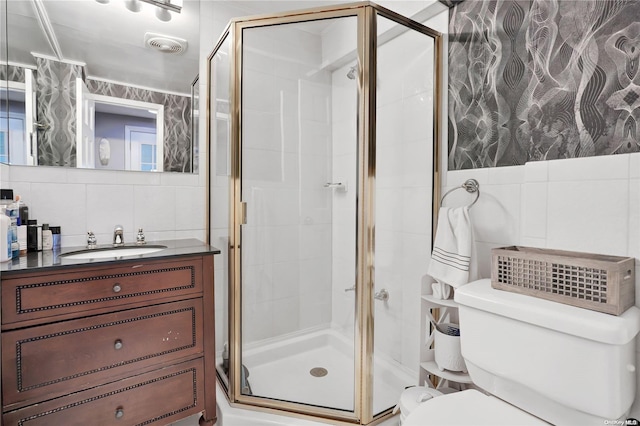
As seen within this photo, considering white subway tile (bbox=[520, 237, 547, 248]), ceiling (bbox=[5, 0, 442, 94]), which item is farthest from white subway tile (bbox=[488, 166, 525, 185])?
ceiling (bbox=[5, 0, 442, 94])

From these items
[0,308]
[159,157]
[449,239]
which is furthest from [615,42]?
[0,308]

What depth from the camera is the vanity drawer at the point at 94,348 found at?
116 centimetres

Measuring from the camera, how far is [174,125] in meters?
1.95

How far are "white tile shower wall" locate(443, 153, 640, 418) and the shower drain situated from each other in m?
0.95

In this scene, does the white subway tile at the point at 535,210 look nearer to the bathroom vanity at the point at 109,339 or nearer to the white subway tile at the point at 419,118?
the white subway tile at the point at 419,118

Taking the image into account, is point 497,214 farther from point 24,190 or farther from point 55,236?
point 24,190

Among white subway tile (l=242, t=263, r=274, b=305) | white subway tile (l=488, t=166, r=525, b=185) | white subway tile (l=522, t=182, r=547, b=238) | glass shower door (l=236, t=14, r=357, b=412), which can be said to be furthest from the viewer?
white subway tile (l=242, t=263, r=274, b=305)

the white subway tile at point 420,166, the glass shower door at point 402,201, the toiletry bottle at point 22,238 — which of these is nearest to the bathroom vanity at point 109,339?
the toiletry bottle at point 22,238

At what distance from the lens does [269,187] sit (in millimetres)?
1812

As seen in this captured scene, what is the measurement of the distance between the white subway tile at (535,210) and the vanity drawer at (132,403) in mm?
1552

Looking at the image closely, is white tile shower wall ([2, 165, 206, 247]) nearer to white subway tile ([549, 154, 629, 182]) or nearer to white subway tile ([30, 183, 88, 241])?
white subway tile ([30, 183, 88, 241])

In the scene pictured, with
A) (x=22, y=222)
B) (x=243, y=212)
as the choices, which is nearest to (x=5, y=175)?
(x=22, y=222)

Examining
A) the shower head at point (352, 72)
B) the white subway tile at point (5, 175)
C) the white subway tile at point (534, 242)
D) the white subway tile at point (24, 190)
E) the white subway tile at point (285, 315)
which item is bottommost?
the white subway tile at point (285, 315)

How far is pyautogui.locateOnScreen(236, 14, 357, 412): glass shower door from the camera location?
5.48 ft
